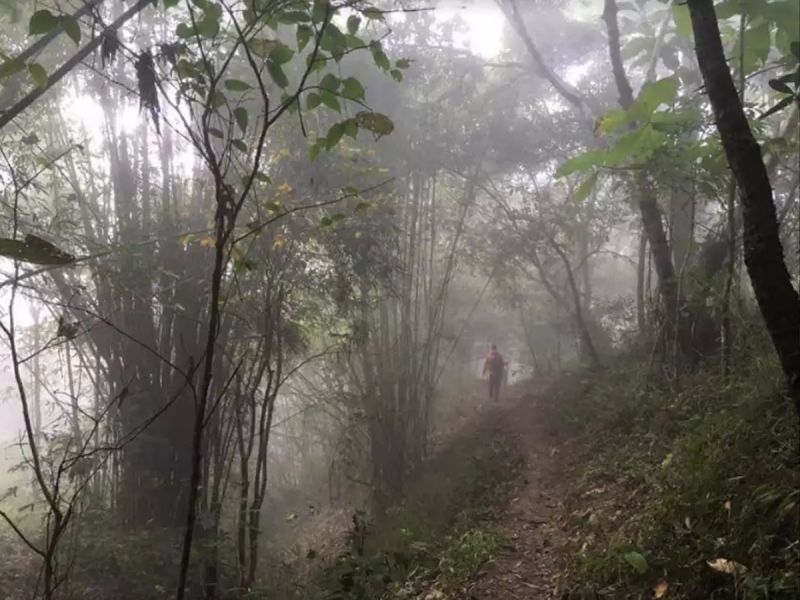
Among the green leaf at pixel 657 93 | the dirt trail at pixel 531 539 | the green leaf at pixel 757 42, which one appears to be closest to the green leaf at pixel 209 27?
the green leaf at pixel 657 93

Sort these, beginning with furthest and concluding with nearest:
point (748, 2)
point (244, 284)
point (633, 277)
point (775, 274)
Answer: point (633, 277)
point (244, 284)
point (748, 2)
point (775, 274)

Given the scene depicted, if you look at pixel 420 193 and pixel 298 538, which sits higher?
pixel 420 193

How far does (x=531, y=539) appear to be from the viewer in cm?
433

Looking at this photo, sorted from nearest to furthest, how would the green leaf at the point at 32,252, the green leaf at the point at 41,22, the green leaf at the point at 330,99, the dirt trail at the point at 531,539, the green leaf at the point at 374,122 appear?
1. the green leaf at the point at 32,252
2. the green leaf at the point at 41,22
3. the green leaf at the point at 330,99
4. the green leaf at the point at 374,122
5. the dirt trail at the point at 531,539

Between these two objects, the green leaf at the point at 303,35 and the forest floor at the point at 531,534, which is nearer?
the green leaf at the point at 303,35

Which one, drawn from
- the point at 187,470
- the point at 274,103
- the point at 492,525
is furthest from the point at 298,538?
the point at 274,103

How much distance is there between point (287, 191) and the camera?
442 cm

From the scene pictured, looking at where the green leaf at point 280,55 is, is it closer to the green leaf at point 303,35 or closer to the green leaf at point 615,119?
the green leaf at point 303,35

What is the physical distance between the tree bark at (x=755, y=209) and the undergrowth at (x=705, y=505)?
833 mm

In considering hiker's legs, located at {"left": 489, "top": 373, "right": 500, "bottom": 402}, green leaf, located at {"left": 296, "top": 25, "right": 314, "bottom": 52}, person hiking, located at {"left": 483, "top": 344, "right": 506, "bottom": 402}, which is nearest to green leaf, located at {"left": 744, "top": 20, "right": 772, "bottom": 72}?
green leaf, located at {"left": 296, "top": 25, "right": 314, "bottom": 52}

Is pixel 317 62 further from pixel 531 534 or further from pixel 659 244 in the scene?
pixel 659 244

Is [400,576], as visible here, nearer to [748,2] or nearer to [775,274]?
[775,274]

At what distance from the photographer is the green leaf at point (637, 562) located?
8.75 feet

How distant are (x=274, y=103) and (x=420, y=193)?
11.0ft
